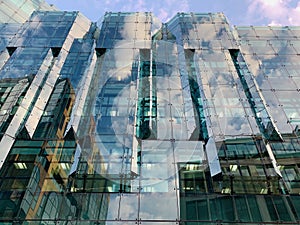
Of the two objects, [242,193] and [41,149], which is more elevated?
[41,149]

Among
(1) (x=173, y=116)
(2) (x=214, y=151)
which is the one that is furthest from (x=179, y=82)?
(2) (x=214, y=151)

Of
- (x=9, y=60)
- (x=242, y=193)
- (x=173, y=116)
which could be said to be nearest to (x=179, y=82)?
(x=173, y=116)

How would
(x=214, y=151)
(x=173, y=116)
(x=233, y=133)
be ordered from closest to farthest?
(x=214, y=151) < (x=233, y=133) < (x=173, y=116)

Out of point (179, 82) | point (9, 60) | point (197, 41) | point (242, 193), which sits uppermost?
point (197, 41)

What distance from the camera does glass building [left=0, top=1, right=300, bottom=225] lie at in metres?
5.74

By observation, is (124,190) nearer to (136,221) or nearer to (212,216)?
(136,221)

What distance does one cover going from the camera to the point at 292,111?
8094mm

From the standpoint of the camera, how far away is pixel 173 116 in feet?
25.0

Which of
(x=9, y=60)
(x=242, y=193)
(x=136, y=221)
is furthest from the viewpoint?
(x=9, y=60)

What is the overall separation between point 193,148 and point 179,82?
250cm

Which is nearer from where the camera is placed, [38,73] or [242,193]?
[242,193]

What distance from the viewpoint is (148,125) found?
7.31 metres

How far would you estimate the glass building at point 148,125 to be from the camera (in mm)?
5742

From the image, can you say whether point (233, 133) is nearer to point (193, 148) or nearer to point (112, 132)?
point (193, 148)
